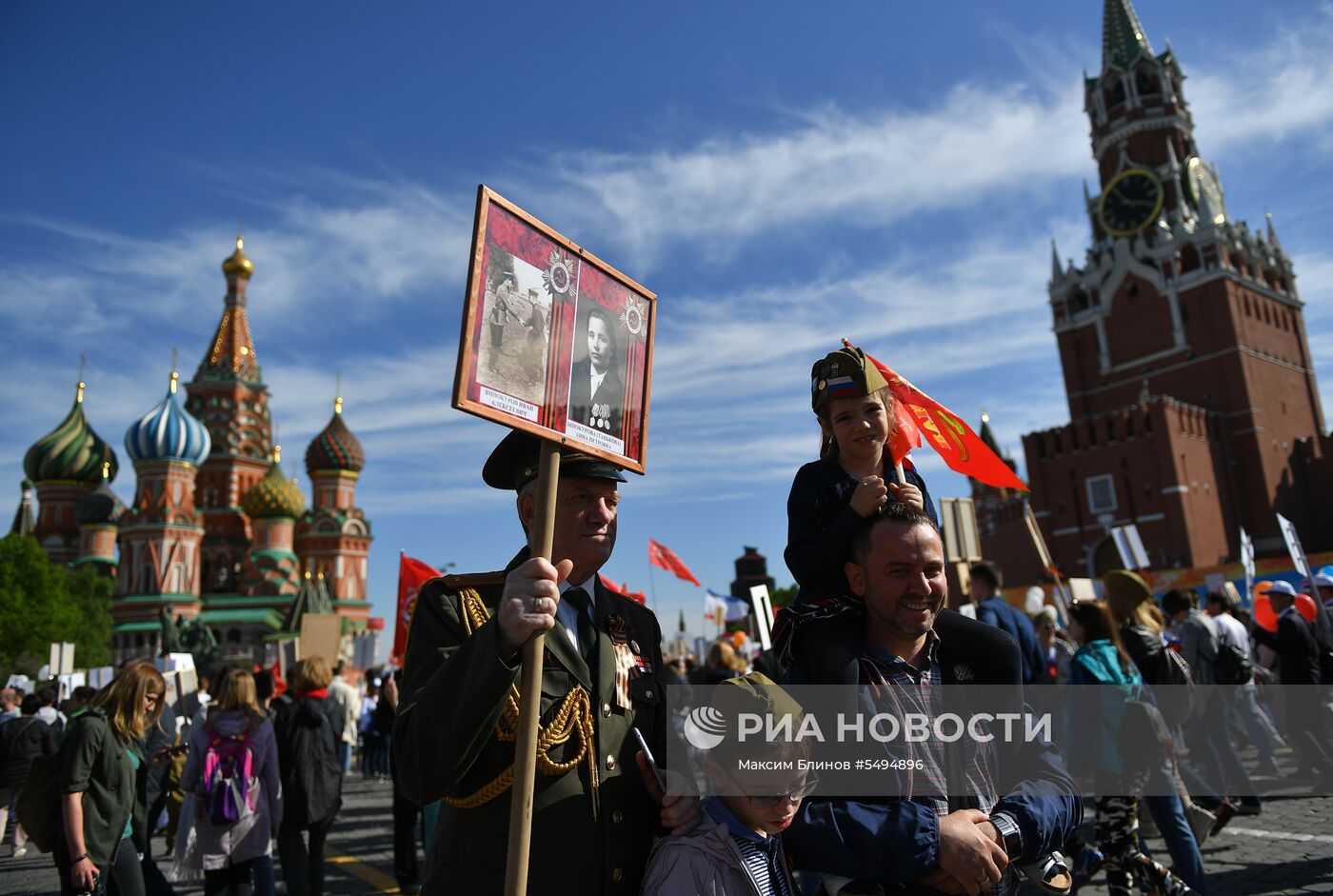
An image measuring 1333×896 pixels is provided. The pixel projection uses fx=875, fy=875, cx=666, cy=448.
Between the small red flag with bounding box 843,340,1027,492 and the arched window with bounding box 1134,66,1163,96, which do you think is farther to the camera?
the arched window with bounding box 1134,66,1163,96

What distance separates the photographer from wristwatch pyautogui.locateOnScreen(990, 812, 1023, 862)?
7.62 ft

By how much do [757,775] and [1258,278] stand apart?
65628 millimetres

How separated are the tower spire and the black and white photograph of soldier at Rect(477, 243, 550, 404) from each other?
70.4 m

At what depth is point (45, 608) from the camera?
44.1 meters

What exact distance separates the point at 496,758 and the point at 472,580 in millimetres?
513

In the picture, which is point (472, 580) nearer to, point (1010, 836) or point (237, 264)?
point (1010, 836)

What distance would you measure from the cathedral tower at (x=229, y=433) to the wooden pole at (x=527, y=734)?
60.1 meters

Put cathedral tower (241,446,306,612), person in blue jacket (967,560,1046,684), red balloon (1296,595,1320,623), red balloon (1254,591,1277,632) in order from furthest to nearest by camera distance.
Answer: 1. cathedral tower (241,446,306,612)
2. red balloon (1254,591,1277,632)
3. red balloon (1296,595,1320,623)
4. person in blue jacket (967,560,1046,684)

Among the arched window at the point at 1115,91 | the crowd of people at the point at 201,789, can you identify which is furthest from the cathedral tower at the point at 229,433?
the arched window at the point at 1115,91

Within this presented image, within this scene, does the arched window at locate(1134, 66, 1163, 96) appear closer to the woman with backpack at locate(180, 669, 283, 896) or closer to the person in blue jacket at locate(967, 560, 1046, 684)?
the person in blue jacket at locate(967, 560, 1046, 684)

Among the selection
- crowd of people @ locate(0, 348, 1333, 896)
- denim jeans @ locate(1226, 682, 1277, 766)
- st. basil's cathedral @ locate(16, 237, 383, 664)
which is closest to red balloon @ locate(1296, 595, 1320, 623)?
denim jeans @ locate(1226, 682, 1277, 766)

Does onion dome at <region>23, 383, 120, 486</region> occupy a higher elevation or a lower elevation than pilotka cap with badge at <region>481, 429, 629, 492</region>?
higher

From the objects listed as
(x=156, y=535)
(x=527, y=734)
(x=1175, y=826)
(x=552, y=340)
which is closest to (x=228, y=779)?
(x=527, y=734)

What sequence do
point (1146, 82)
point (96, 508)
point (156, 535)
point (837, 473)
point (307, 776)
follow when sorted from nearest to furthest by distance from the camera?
point (837, 473), point (307, 776), point (156, 535), point (96, 508), point (1146, 82)
